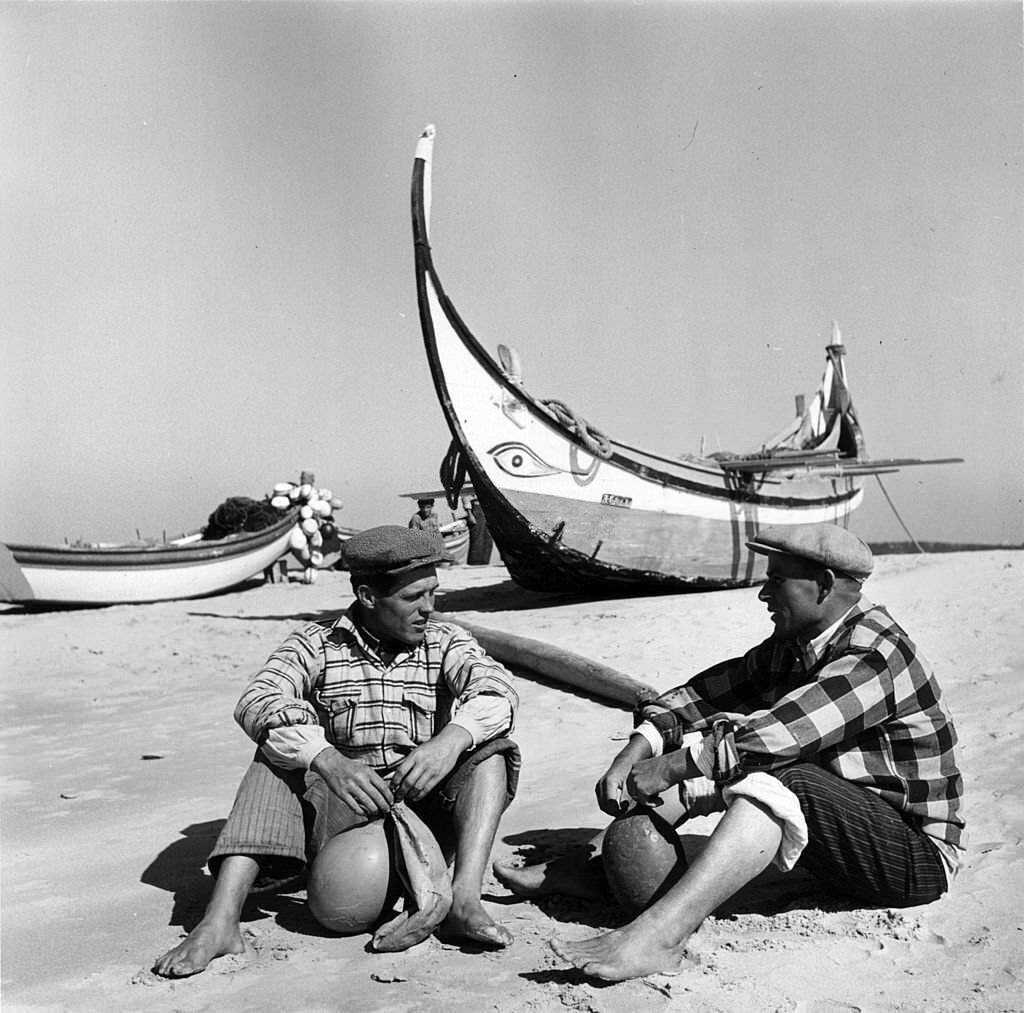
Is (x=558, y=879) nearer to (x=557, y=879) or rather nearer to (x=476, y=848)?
(x=557, y=879)

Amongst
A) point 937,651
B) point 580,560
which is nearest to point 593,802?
point 937,651

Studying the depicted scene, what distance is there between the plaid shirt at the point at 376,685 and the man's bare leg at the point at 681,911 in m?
0.72

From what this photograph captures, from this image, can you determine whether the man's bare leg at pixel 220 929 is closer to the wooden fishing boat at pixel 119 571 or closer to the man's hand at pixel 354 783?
the man's hand at pixel 354 783

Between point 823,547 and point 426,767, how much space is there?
1.18 metres

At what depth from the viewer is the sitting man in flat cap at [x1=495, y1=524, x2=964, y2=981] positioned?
97.2 inches

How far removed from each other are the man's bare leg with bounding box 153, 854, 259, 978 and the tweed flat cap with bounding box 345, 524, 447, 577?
831 mm

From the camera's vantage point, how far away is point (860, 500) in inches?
619

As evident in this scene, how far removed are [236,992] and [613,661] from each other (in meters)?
4.76

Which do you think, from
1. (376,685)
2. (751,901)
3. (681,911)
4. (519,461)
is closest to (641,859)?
(681,911)

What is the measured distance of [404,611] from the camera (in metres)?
2.97

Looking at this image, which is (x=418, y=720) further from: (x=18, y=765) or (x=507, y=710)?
(x=18, y=765)

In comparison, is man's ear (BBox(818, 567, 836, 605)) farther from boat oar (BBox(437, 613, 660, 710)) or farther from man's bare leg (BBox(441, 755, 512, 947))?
boat oar (BBox(437, 613, 660, 710))

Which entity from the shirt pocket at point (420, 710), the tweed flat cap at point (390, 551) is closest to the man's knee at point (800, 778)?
the shirt pocket at point (420, 710)

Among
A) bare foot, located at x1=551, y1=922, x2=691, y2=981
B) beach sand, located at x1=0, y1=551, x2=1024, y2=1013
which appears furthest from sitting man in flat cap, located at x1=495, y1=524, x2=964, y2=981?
beach sand, located at x1=0, y1=551, x2=1024, y2=1013
